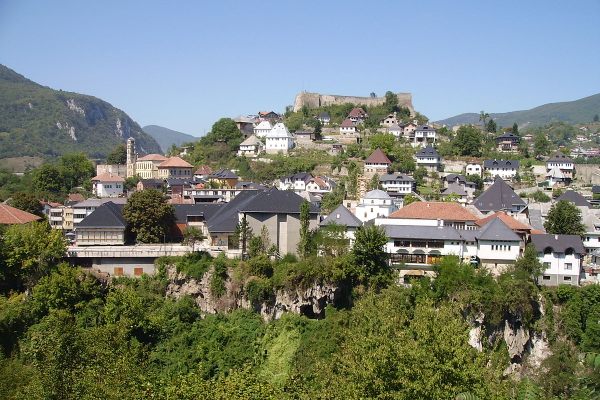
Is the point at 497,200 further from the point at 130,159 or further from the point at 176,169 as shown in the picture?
the point at 130,159

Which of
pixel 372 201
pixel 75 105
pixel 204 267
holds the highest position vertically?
pixel 75 105

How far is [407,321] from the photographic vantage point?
88.9 feet

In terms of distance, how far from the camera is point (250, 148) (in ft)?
218

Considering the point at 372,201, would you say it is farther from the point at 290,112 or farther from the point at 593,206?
the point at 290,112

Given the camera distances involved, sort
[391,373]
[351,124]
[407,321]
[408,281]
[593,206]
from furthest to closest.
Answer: [351,124], [593,206], [408,281], [407,321], [391,373]

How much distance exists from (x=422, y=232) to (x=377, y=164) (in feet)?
76.7

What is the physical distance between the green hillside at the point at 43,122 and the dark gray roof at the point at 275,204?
110m

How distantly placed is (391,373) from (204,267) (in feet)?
54.4

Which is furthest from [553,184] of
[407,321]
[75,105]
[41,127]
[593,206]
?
[75,105]

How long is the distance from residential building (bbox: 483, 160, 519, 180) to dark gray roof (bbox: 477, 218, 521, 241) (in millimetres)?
26034

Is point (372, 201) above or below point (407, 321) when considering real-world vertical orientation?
above

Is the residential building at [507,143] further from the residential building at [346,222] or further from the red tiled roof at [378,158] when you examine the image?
the residential building at [346,222]

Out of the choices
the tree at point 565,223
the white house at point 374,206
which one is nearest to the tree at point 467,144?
the white house at point 374,206

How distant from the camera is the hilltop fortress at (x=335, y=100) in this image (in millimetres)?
82875
